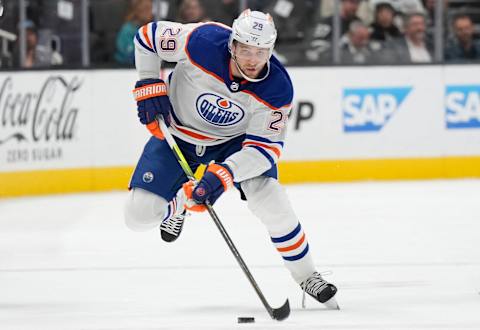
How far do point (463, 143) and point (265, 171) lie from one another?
16.5 ft

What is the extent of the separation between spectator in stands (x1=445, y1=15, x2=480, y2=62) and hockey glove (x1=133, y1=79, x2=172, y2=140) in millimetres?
5094

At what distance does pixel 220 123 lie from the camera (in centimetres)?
423

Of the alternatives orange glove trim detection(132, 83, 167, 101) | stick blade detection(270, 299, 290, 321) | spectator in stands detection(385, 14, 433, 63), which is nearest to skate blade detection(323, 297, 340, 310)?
stick blade detection(270, 299, 290, 321)

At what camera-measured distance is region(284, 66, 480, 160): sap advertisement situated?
28.6ft

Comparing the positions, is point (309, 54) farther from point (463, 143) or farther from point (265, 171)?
point (265, 171)

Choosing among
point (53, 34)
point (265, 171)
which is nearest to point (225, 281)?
point (265, 171)

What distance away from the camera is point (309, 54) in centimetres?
880

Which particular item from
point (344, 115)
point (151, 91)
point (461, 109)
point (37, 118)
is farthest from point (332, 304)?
point (461, 109)

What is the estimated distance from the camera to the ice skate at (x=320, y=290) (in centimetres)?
399

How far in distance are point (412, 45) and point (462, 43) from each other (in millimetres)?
412

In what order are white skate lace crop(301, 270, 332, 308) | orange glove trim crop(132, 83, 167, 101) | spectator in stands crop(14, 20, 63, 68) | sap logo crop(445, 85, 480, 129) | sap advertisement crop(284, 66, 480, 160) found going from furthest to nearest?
sap logo crop(445, 85, 480, 129)
sap advertisement crop(284, 66, 480, 160)
spectator in stands crop(14, 20, 63, 68)
orange glove trim crop(132, 83, 167, 101)
white skate lace crop(301, 270, 332, 308)

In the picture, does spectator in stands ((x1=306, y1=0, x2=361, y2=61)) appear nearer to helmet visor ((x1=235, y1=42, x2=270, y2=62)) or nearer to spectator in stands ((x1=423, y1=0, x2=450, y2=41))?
spectator in stands ((x1=423, y1=0, x2=450, y2=41))

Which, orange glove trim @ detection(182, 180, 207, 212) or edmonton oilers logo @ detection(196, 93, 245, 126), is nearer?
orange glove trim @ detection(182, 180, 207, 212)

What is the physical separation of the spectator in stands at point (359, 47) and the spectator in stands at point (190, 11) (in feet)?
3.81
